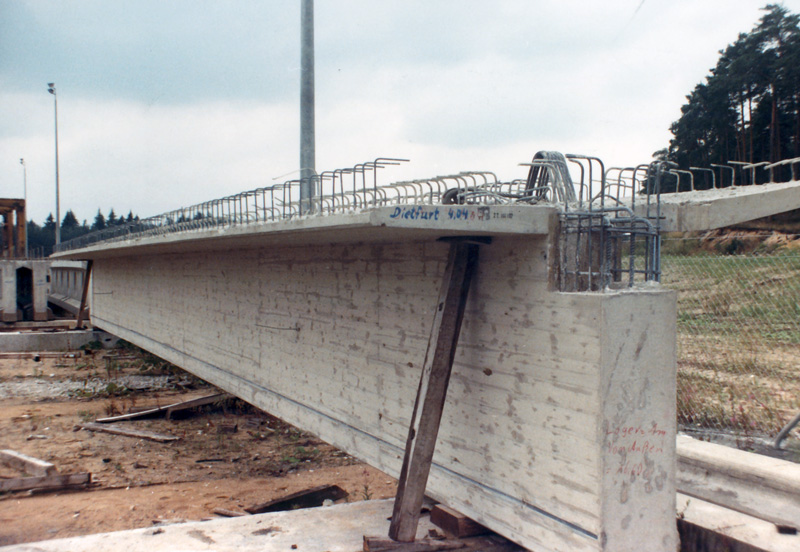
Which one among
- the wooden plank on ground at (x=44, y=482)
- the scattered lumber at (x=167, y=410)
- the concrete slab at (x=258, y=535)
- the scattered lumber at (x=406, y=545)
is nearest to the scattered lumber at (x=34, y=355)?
the scattered lumber at (x=167, y=410)

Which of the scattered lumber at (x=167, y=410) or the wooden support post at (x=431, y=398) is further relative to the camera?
the scattered lumber at (x=167, y=410)

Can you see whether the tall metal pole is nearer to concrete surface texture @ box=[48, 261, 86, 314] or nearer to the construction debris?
the construction debris

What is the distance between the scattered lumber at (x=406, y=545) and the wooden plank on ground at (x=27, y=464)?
5.84m

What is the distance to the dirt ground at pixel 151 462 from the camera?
320 inches

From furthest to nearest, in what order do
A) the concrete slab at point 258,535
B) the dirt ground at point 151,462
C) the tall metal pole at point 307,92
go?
the tall metal pole at point 307,92, the dirt ground at point 151,462, the concrete slab at point 258,535

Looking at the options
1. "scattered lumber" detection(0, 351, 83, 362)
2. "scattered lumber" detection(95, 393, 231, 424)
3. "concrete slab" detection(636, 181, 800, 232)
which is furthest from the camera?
"scattered lumber" detection(0, 351, 83, 362)

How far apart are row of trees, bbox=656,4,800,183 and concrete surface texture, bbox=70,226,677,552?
20453 millimetres

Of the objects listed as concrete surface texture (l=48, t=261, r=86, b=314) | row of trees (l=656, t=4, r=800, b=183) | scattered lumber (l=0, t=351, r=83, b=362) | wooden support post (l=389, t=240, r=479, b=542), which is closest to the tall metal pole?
wooden support post (l=389, t=240, r=479, b=542)

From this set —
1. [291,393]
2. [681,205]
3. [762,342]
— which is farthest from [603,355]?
[762,342]

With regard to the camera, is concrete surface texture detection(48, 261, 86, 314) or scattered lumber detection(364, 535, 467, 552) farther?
concrete surface texture detection(48, 261, 86, 314)

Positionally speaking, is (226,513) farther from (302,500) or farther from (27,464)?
(27,464)

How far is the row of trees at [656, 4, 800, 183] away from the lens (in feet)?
78.9

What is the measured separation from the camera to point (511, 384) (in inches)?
216

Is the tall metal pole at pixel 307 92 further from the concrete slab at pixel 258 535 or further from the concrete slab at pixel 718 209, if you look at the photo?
the concrete slab at pixel 718 209
